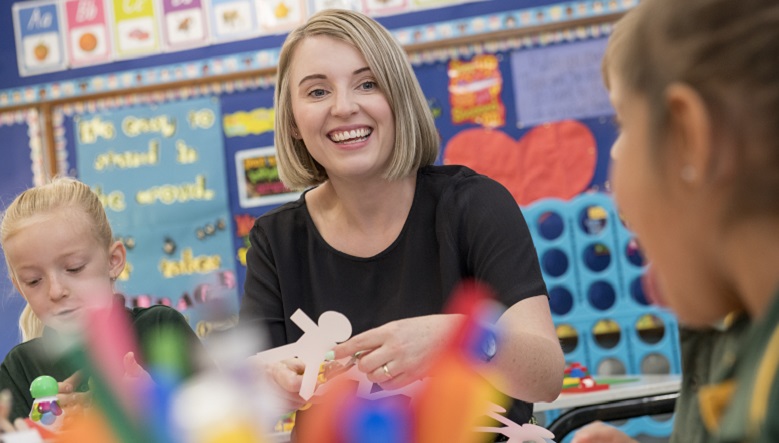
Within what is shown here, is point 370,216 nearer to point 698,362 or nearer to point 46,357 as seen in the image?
point 46,357

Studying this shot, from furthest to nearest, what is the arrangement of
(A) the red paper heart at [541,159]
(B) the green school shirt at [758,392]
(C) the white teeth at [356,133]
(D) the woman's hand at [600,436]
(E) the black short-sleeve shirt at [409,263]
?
(A) the red paper heart at [541,159] → (C) the white teeth at [356,133] → (E) the black short-sleeve shirt at [409,263] → (D) the woman's hand at [600,436] → (B) the green school shirt at [758,392]

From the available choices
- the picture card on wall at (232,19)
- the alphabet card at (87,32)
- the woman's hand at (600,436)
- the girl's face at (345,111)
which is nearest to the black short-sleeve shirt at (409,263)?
the girl's face at (345,111)

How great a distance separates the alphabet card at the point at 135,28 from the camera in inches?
155

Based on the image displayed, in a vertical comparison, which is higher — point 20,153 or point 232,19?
point 232,19

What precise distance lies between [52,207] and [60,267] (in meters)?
0.13

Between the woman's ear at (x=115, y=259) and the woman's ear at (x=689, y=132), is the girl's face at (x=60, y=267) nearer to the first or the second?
the woman's ear at (x=115, y=259)

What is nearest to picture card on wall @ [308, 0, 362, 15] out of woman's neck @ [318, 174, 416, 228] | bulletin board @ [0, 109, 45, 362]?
bulletin board @ [0, 109, 45, 362]

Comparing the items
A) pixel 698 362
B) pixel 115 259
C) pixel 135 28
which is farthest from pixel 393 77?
pixel 135 28

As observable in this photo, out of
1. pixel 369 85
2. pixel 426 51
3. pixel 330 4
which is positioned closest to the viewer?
pixel 369 85

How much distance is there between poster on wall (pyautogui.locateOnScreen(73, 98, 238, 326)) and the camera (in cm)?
381

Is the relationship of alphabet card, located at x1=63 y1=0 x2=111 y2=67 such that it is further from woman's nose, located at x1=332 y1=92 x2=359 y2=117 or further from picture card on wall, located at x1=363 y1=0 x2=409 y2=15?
woman's nose, located at x1=332 y1=92 x2=359 y2=117

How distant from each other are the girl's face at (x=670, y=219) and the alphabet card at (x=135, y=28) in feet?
11.7

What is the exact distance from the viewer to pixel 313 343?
0.90 metres

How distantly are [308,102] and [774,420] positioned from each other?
118 centimetres
